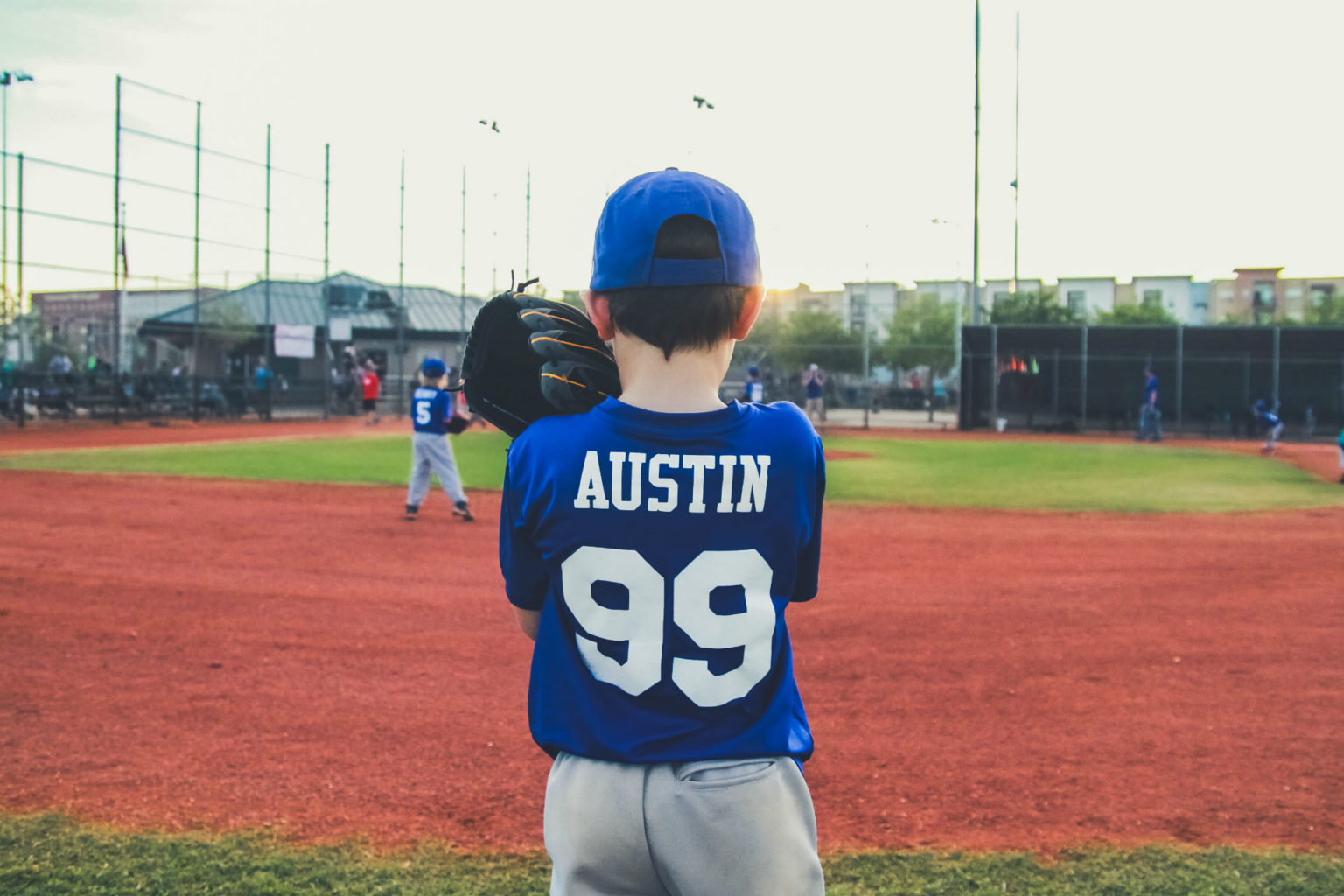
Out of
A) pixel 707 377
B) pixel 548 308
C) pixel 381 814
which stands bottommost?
pixel 381 814

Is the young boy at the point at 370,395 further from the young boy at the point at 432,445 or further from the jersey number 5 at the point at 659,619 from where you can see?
the jersey number 5 at the point at 659,619

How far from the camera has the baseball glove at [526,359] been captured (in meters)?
1.79

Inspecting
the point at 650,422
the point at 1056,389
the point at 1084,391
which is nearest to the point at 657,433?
the point at 650,422

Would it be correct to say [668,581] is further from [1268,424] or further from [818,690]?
[1268,424]

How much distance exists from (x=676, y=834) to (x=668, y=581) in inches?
15.5

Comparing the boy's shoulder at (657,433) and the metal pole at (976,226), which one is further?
the metal pole at (976,226)

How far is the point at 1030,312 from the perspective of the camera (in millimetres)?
47094

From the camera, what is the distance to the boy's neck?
67.5 inches

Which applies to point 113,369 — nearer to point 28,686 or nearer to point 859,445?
point 859,445

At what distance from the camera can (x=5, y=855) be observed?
372 centimetres

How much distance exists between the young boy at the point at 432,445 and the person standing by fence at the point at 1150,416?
2162 cm

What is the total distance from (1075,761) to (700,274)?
13.3ft

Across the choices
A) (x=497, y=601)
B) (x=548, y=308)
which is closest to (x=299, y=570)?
(x=497, y=601)

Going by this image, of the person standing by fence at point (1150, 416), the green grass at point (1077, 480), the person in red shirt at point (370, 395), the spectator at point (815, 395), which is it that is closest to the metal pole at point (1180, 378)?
the person standing by fence at point (1150, 416)
